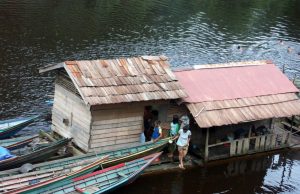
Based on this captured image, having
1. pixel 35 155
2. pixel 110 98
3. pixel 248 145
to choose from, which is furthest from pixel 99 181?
pixel 248 145

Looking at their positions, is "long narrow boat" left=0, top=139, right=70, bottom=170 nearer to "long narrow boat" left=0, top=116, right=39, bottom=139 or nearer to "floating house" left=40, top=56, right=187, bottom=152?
"floating house" left=40, top=56, right=187, bottom=152

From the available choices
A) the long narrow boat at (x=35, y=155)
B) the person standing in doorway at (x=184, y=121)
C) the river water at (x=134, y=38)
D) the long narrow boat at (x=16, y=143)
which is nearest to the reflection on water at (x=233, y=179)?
the river water at (x=134, y=38)

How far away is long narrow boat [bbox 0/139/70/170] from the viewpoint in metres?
23.8

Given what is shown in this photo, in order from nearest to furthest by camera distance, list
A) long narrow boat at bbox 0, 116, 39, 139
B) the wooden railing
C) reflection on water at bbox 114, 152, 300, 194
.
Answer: reflection on water at bbox 114, 152, 300, 194 → long narrow boat at bbox 0, 116, 39, 139 → the wooden railing

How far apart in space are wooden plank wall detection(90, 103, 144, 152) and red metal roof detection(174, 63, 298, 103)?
330 centimetres

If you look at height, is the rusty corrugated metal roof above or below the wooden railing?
above

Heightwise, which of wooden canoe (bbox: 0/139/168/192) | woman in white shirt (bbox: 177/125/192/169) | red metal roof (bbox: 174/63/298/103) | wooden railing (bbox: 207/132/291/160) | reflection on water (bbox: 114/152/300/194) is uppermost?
red metal roof (bbox: 174/63/298/103)

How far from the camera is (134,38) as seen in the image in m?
56.2

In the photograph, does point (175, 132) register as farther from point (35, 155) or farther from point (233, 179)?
point (35, 155)

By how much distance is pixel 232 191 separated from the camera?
27375 millimetres

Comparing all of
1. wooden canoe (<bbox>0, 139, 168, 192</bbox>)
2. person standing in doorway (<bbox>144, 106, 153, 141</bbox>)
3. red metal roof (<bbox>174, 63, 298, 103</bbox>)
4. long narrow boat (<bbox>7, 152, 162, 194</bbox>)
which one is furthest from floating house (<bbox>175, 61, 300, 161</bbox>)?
long narrow boat (<bbox>7, 152, 162, 194</bbox>)

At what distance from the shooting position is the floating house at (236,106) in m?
28.5

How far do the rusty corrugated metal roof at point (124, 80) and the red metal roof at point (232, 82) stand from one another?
1535 mm

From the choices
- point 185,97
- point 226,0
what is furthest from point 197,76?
point 226,0
